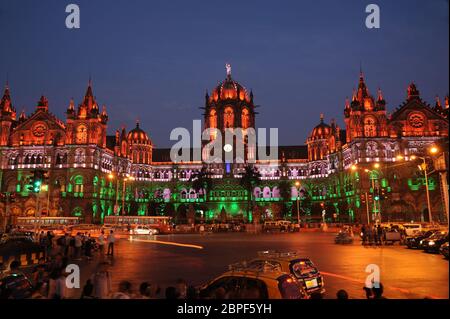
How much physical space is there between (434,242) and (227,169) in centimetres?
8453

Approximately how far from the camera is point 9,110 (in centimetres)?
8831

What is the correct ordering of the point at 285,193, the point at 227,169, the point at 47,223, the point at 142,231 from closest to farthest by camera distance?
the point at 142,231 → the point at 47,223 → the point at 285,193 → the point at 227,169

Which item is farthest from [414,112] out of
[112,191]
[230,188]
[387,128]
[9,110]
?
[9,110]

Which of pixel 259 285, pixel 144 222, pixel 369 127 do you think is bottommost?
pixel 144 222

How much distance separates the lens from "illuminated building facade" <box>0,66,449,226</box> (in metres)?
76.1

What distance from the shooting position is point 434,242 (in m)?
25.7

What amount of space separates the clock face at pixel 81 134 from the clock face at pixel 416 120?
71.6 metres

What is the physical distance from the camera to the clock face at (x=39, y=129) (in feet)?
284

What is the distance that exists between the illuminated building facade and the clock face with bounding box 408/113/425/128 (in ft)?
0.64

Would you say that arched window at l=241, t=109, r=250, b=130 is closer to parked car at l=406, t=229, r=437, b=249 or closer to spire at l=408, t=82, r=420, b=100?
spire at l=408, t=82, r=420, b=100

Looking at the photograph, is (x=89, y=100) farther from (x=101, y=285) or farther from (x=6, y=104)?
(x=101, y=285)

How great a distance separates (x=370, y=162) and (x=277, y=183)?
34121 mm

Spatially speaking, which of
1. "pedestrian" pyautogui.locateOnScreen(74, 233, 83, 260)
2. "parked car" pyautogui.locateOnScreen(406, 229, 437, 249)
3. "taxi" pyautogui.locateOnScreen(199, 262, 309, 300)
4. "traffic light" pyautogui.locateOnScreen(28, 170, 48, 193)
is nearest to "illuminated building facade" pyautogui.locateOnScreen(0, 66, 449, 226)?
A: "parked car" pyautogui.locateOnScreen(406, 229, 437, 249)

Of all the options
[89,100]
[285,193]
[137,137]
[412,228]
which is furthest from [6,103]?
[412,228]
